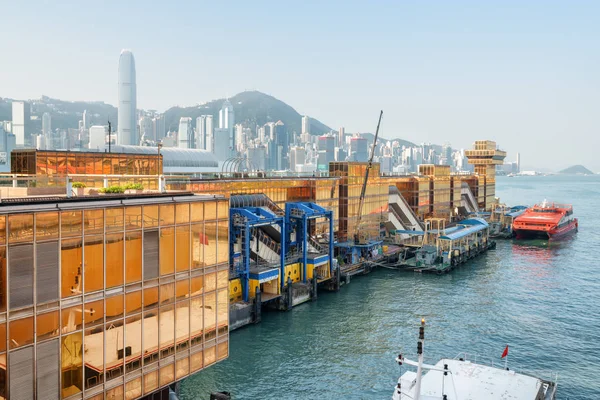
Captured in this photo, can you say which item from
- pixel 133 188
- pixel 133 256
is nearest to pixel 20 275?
pixel 133 256

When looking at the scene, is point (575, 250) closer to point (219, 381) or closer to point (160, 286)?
point (219, 381)

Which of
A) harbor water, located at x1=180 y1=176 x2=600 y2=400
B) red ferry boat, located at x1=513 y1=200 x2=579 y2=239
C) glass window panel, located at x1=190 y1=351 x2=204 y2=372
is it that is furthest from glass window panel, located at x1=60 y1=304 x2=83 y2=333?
red ferry boat, located at x1=513 y1=200 x2=579 y2=239

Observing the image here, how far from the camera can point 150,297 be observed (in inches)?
938

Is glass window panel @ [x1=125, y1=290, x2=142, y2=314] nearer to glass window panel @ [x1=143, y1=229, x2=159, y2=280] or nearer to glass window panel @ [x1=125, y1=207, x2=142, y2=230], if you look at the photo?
glass window panel @ [x1=143, y1=229, x2=159, y2=280]


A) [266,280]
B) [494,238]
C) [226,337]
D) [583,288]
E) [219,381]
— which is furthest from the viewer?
[494,238]

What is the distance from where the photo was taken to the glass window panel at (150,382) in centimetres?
2392

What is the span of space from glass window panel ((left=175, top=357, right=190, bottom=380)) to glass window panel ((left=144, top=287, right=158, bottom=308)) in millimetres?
3508

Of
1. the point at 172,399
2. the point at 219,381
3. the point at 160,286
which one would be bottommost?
the point at 219,381

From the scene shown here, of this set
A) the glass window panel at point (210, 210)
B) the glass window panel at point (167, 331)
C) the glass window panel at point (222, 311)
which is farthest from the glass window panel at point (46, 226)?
the glass window panel at point (222, 311)

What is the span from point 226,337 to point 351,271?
51.1 m

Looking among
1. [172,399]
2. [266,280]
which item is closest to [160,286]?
[172,399]

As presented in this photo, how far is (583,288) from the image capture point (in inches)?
2921

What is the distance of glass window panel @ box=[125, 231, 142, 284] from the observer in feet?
74.8

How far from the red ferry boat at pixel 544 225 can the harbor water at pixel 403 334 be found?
42250 mm
